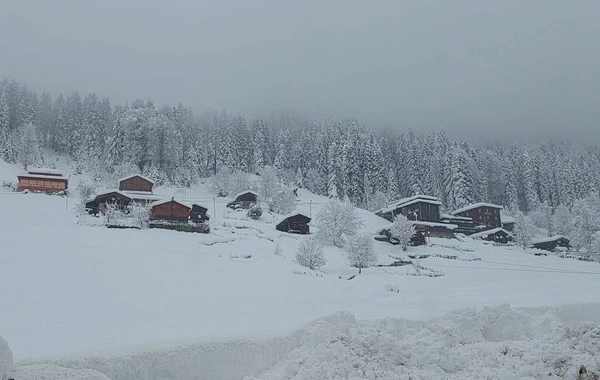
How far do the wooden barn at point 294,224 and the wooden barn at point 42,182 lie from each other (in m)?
35.0

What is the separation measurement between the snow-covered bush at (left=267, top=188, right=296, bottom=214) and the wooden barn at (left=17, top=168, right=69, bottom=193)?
32.9 meters

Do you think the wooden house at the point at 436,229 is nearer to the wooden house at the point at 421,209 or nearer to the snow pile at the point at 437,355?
the wooden house at the point at 421,209

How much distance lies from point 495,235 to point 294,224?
38.1 metres

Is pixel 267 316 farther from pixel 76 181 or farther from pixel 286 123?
pixel 286 123

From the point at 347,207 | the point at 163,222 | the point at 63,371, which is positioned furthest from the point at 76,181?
the point at 63,371

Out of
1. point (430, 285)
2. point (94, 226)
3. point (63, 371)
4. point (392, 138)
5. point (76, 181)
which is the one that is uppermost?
point (392, 138)

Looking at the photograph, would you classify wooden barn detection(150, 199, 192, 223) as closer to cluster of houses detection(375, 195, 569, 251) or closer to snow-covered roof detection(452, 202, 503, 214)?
cluster of houses detection(375, 195, 569, 251)

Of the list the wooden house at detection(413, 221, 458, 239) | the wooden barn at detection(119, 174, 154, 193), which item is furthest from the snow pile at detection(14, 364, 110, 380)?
the wooden barn at detection(119, 174, 154, 193)

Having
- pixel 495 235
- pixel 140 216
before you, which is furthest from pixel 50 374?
pixel 495 235

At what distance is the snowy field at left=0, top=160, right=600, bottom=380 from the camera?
27.0 ft

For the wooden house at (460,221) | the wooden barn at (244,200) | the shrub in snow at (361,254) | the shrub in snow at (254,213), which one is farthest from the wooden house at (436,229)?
the shrub in snow at (361,254)

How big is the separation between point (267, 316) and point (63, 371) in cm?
954

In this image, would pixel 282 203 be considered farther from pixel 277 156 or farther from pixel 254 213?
pixel 277 156

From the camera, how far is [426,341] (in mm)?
8812
